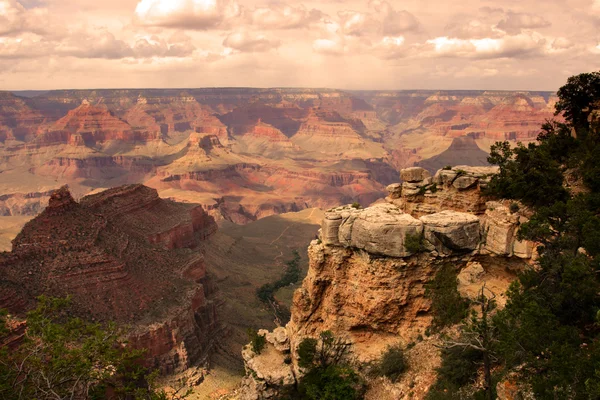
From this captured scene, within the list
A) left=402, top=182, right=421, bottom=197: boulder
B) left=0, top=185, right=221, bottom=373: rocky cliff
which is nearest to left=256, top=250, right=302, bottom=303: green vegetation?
left=0, top=185, right=221, bottom=373: rocky cliff

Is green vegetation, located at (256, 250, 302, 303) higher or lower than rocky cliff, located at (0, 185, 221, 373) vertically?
lower

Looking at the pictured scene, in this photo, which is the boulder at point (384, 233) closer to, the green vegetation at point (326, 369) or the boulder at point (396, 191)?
the green vegetation at point (326, 369)

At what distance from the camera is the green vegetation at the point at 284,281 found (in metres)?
84.9

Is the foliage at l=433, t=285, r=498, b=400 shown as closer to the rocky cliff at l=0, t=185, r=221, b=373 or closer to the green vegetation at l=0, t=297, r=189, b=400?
the green vegetation at l=0, t=297, r=189, b=400

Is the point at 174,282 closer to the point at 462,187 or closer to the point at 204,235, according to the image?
the point at 204,235

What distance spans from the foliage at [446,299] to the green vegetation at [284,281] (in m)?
57.5

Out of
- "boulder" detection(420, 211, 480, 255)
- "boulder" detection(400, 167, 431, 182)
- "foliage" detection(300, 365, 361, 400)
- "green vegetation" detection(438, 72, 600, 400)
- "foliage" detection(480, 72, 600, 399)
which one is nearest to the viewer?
"foliage" detection(480, 72, 600, 399)

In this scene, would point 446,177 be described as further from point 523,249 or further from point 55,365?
point 55,365

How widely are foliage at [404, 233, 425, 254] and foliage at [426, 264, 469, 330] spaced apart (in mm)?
1926

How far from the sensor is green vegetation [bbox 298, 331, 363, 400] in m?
27.8

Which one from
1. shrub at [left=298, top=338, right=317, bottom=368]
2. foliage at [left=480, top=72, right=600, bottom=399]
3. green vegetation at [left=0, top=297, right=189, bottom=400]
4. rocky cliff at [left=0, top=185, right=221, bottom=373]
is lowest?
rocky cliff at [left=0, top=185, right=221, bottom=373]

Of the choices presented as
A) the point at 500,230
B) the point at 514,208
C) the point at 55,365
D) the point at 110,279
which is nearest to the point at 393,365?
the point at 500,230

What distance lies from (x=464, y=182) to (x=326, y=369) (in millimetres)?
16195

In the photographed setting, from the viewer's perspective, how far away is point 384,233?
2792cm
